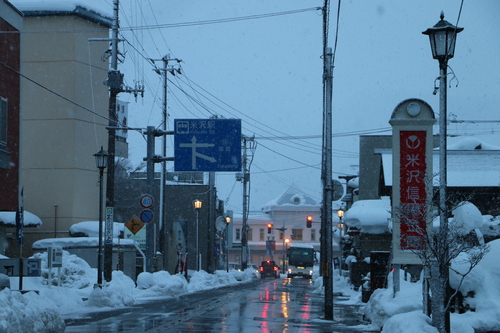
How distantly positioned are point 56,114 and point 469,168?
79.8 feet

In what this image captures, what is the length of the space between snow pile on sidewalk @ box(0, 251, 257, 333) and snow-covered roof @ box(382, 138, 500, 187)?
10439 millimetres

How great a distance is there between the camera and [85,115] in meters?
39.2

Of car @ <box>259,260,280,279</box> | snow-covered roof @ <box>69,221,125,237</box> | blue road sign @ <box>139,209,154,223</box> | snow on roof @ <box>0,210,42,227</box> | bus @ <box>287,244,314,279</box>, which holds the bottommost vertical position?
car @ <box>259,260,280,279</box>

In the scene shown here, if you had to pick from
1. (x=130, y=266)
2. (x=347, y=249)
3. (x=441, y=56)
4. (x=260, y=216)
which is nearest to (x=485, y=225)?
(x=441, y=56)

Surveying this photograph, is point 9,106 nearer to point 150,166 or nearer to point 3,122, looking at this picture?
point 3,122

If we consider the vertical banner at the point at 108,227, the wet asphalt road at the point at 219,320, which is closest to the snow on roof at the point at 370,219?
the wet asphalt road at the point at 219,320

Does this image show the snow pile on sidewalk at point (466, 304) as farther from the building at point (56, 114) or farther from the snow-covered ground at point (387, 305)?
the building at point (56, 114)

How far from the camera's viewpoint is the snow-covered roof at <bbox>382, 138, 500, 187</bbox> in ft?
79.3

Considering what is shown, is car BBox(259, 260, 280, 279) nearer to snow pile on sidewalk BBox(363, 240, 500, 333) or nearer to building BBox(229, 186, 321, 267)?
building BBox(229, 186, 321, 267)

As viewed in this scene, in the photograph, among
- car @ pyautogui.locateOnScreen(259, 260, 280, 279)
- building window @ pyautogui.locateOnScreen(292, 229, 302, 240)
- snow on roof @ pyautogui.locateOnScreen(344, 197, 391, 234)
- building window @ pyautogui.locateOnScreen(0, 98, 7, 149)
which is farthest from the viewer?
building window @ pyautogui.locateOnScreen(292, 229, 302, 240)

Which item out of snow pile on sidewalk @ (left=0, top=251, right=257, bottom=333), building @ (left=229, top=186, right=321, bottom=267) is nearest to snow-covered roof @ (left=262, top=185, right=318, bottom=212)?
building @ (left=229, top=186, right=321, bottom=267)

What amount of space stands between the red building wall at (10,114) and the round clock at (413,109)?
551 inches

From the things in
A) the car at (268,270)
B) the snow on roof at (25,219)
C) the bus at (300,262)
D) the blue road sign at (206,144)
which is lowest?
the car at (268,270)

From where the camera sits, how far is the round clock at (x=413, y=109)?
15.0 metres
